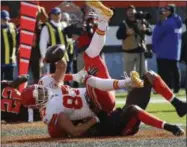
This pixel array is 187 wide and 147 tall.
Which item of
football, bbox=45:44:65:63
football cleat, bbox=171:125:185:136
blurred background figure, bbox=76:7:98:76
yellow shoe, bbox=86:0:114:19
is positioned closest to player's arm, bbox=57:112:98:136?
football, bbox=45:44:65:63

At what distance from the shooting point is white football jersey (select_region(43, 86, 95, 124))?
25.4ft

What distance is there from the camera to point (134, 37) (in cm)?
1448

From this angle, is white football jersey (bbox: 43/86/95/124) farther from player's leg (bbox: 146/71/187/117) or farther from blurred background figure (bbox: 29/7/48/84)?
blurred background figure (bbox: 29/7/48/84)

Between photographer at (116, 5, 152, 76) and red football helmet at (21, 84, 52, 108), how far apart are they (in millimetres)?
6554

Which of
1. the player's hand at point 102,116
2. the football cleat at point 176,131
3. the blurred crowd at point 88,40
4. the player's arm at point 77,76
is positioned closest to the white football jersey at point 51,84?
the player's arm at point 77,76

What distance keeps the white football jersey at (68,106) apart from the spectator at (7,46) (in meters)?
5.95

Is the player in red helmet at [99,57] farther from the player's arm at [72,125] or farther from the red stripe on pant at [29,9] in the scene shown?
the red stripe on pant at [29,9]

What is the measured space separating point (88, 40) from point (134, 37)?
1.50 meters

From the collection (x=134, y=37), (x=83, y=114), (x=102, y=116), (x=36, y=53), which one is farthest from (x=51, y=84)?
(x=36, y=53)

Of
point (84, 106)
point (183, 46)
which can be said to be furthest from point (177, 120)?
point (183, 46)

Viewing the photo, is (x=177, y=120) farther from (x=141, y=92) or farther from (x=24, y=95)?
(x=24, y=95)

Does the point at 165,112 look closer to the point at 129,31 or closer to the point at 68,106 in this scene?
the point at 129,31

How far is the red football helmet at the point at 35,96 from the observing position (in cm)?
758

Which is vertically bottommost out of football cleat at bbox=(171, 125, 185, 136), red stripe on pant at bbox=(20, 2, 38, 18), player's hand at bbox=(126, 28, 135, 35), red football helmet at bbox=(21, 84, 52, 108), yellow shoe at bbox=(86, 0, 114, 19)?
football cleat at bbox=(171, 125, 185, 136)
